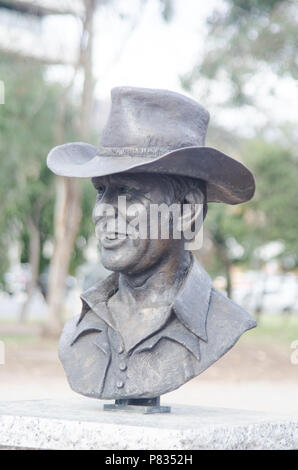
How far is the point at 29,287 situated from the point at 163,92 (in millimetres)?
18627

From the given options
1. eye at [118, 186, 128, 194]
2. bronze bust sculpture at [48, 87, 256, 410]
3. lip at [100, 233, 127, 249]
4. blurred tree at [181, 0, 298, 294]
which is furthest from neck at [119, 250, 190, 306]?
blurred tree at [181, 0, 298, 294]

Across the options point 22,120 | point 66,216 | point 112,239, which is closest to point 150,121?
point 112,239

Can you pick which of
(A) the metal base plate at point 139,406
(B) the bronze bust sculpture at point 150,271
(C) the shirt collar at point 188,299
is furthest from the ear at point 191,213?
(A) the metal base plate at point 139,406

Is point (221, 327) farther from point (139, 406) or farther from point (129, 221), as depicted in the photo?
point (129, 221)

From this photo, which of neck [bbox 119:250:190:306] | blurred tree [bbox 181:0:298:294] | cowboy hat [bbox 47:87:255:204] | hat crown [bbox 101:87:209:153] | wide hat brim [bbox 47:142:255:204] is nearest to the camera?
wide hat brim [bbox 47:142:255:204]

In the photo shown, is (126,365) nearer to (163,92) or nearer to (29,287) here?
(163,92)

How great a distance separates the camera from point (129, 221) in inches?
205

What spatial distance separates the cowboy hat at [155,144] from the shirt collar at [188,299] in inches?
23.2

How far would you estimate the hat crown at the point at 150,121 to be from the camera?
17.2 feet

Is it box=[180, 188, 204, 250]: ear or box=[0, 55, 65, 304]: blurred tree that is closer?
box=[180, 188, 204, 250]: ear

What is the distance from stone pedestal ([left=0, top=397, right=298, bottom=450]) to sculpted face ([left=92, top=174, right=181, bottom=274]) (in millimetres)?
883

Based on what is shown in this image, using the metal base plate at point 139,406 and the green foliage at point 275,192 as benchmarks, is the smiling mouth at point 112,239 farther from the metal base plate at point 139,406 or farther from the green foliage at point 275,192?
the green foliage at point 275,192

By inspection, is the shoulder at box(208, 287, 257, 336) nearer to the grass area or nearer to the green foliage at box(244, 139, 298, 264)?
the grass area

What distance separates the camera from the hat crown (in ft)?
17.2
